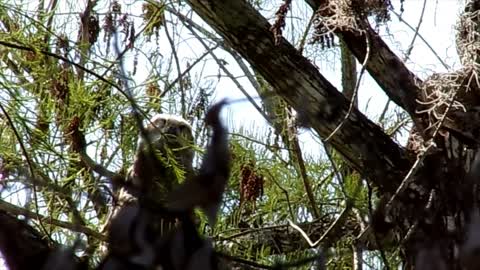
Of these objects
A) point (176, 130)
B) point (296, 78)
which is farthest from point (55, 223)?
point (176, 130)

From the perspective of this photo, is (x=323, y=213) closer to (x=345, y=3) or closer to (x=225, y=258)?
(x=345, y=3)

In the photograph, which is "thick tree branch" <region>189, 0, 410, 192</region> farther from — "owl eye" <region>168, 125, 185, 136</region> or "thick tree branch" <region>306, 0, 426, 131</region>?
"owl eye" <region>168, 125, 185, 136</region>

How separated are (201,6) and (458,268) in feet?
5.06

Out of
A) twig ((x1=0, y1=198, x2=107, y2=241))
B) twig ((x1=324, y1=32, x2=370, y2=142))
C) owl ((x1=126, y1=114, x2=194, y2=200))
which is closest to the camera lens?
twig ((x1=0, y1=198, x2=107, y2=241))

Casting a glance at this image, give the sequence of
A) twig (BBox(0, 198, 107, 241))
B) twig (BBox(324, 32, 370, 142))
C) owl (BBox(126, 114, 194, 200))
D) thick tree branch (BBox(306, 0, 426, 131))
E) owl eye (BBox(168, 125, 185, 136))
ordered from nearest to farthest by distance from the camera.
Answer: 1. twig (BBox(0, 198, 107, 241))
2. owl (BBox(126, 114, 194, 200))
3. twig (BBox(324, 32, 370, 142))
4. thick tree branch (BBox(306, 0, 426, 131))
5. owl eye (BBox(168, 125, 185, 136))

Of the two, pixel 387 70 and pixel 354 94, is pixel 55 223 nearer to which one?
pixel 354 94

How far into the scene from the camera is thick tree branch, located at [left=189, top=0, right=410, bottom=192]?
196cm

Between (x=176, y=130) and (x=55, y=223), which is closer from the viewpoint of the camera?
(x=55, y=223)

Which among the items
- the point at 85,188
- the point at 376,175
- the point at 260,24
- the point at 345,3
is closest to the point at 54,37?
the point at 85,188

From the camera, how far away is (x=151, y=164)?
64 cm

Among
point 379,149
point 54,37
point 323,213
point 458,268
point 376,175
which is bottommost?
point 458,268

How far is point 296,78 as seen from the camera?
201cm

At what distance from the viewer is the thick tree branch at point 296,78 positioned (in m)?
1.96

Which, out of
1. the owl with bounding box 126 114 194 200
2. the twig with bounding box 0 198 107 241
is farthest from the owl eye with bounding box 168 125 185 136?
the twig with bounding box 0 198 107 241
